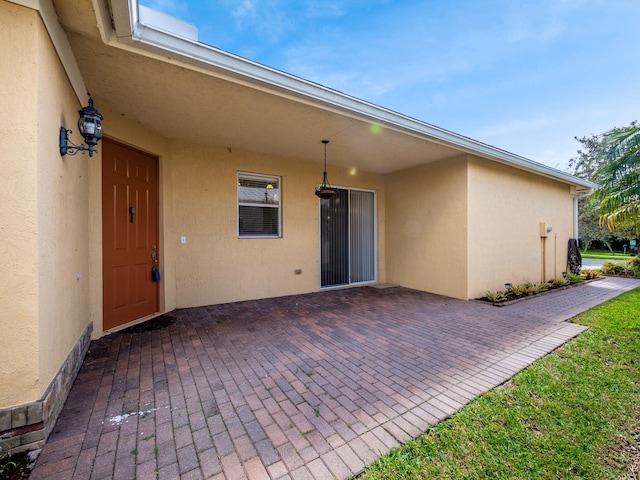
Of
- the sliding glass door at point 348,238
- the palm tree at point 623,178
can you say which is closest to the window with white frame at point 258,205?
the sliding glass door at point 348,238

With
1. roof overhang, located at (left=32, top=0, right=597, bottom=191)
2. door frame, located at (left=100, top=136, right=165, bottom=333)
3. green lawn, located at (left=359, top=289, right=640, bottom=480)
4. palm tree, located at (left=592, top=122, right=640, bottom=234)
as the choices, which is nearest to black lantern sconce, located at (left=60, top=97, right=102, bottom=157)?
roof overhang, located at (left=32, top=0, right=597, bottom=191)

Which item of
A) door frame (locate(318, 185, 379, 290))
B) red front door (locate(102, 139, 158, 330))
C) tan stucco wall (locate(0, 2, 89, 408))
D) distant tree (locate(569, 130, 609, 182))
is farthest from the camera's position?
distant tree (locate(569, 130, 609, 182))

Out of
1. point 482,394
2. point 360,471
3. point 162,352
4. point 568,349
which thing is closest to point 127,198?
point 162,352

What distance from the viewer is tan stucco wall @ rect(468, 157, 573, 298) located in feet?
18.0

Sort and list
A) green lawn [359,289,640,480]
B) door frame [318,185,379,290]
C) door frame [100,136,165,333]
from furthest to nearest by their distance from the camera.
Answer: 1. door frame [318,185,379,290]
2. door frame [100,136,165,333]
3. green lawn [359,289,640,480]

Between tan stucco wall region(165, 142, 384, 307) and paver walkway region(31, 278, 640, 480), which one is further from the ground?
tan stucco wall region(165, 142, 384, 307)

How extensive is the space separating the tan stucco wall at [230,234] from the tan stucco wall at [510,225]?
3.39m

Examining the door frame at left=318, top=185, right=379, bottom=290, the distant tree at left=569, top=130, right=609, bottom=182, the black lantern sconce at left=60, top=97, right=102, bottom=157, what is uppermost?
the distant tree at left=569, top=130, right=609, bottom=182

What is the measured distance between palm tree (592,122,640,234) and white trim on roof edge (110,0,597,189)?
4.64 m

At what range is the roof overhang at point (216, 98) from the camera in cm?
221

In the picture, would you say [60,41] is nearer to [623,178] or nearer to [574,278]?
[623,178]

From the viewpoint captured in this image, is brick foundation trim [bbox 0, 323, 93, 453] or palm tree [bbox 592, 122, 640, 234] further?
palm tree [bbox 592, 122, 640, 234]

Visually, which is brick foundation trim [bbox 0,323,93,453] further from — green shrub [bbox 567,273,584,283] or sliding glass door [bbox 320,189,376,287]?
green shrub [bbox 567,273,584,283]

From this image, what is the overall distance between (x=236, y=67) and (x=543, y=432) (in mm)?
3965
